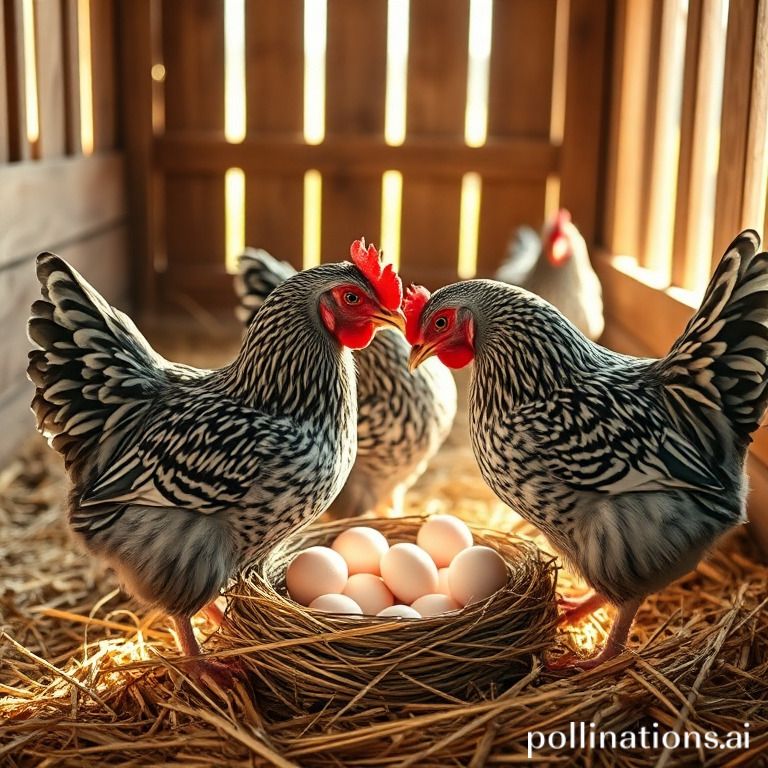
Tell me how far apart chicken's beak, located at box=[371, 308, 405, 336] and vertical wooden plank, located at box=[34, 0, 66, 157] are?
2.47m

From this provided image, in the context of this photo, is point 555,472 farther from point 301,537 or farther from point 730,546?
point 730,546

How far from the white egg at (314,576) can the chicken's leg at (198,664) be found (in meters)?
0.26

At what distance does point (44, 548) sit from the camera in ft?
9.95

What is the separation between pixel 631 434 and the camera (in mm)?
2014

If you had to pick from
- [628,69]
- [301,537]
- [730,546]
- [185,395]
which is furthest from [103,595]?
[628,69]

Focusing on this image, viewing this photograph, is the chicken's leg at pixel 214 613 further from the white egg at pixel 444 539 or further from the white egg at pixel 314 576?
the white egg at pixel 444 539

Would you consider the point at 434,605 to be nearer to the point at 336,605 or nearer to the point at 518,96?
the point at 336,605

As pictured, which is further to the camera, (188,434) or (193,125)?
(193,125)

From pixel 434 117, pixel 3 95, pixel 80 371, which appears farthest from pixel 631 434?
pixel 434 117

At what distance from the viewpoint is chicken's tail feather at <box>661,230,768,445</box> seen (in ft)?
6.44

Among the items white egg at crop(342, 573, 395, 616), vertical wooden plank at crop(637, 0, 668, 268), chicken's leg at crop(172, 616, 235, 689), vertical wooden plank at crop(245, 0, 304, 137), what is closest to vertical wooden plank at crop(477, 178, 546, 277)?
vertical wooden plank at crop(637, 0, 668, 268)

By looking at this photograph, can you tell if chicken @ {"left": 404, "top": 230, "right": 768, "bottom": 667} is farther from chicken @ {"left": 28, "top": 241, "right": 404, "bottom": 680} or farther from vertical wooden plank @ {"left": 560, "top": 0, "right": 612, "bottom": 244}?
vertical wooden plank @ {"left": 560, "top": 0, "right": 612, "bottom": 244}

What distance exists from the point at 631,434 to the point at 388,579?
0.74 metres

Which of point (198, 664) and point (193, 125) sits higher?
point (193, 125)
